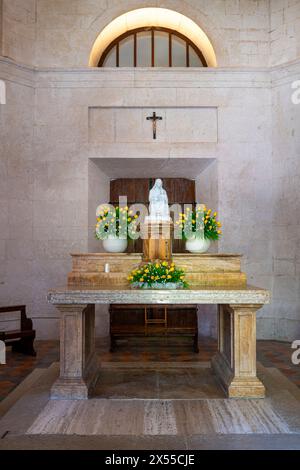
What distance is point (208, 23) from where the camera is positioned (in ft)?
31.9

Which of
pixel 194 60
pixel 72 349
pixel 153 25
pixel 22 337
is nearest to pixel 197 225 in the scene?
pixel 72 349

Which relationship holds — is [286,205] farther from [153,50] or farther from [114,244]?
[153,50]

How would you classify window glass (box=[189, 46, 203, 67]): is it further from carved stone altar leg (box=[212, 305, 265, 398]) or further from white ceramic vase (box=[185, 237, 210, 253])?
carved stone altar leg (box=[212, 305, 265, 398])

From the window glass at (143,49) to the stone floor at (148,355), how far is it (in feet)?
21.0

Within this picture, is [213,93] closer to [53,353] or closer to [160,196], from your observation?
[160,196]

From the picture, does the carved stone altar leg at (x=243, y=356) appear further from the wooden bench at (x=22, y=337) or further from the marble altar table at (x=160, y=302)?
the wooden bench at (x=22, y=337)

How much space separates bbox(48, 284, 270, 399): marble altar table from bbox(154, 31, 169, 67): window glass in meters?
6.64

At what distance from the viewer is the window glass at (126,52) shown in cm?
1028

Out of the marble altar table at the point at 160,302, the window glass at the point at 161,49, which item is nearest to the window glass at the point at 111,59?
the window glass at the point at 161,49

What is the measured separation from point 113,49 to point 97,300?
7.23m

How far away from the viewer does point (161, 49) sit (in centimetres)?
1030

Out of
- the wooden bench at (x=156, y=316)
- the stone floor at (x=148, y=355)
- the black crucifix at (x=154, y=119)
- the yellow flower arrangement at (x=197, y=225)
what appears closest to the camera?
the yellow flower arrangement at (x=197, y=225)

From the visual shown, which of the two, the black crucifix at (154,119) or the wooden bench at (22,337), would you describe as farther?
the black crucifix at (154,119)

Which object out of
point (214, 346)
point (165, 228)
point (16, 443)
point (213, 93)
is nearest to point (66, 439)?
point (16, 443)
